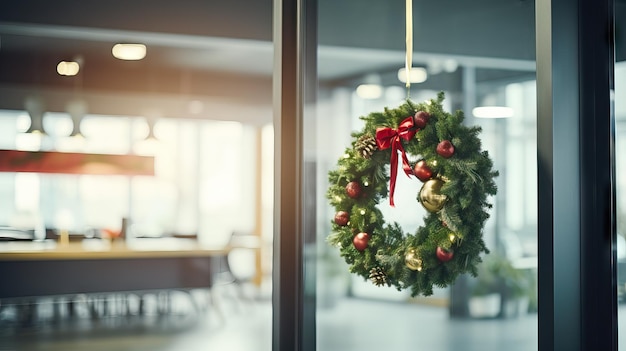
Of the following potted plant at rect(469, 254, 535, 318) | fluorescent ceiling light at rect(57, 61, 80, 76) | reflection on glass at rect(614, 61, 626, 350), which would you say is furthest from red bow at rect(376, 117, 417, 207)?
fluorescent ceiling light at rect(57, 61, 80, 76)

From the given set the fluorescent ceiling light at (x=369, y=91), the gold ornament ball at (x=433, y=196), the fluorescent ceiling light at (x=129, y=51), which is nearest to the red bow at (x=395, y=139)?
the gold ornament ball at (x=433, y=196)

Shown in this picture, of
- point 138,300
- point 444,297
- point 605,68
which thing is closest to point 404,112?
point 605,68

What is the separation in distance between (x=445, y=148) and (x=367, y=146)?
13.5 inches

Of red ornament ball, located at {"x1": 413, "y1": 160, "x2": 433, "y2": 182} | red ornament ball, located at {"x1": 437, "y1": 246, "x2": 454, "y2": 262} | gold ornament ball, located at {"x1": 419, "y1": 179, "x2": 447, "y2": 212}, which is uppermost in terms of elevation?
red ornament ball, located at {"x1": 413, "y1": 160, "x2": 433, "y2": 182}

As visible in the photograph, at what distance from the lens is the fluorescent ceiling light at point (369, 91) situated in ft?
9.75

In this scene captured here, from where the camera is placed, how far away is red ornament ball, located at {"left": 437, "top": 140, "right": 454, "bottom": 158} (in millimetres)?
2056

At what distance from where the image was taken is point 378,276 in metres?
2.28

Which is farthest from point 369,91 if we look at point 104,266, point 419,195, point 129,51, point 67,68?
point 104,266

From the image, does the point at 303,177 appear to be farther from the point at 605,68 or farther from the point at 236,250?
the point at 605,68

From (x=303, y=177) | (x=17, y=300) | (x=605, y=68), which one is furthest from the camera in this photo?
(x=17, y=300)

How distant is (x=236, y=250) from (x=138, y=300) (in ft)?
1.66

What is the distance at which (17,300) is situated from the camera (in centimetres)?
331

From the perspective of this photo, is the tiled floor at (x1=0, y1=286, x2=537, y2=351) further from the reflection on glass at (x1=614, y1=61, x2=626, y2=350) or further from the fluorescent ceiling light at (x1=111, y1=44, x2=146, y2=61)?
the fluorescent ceiling light at (x1=111, y1=44, x2=146, y2=61)

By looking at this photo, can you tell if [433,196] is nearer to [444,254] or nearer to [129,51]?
[444,254]
